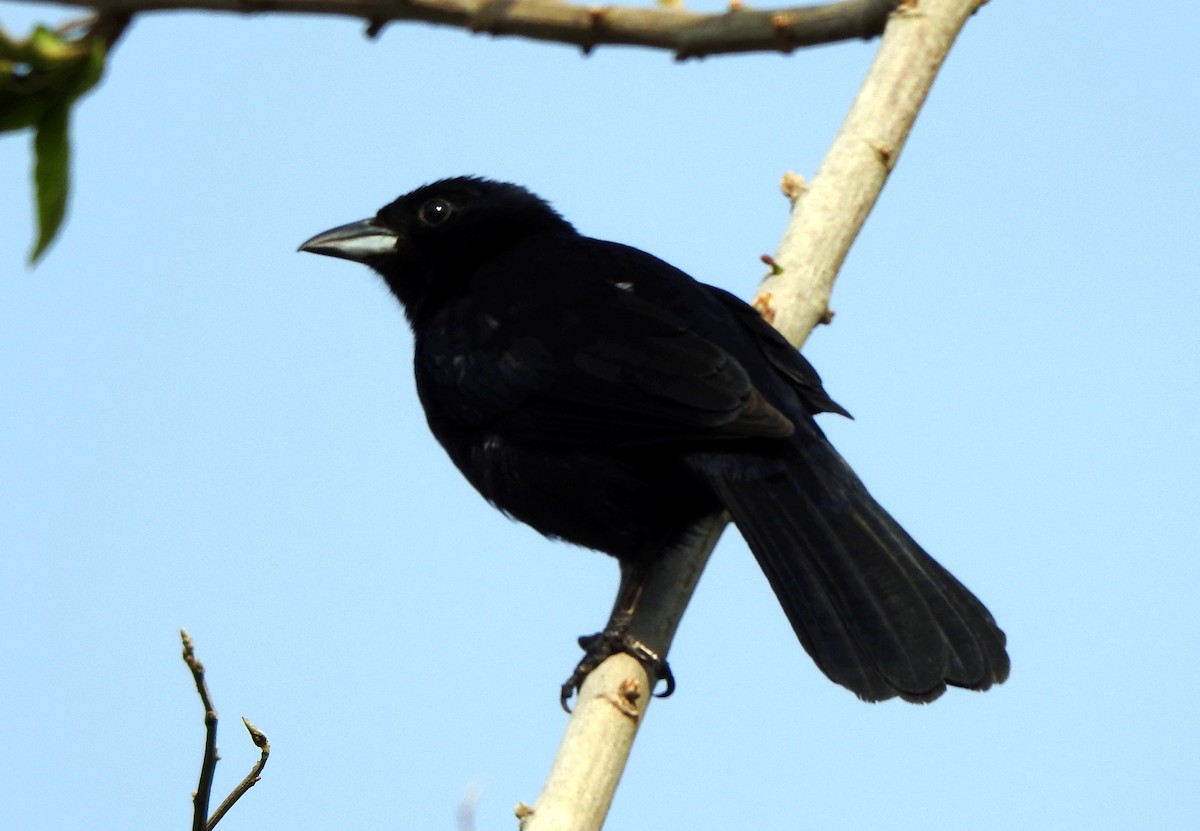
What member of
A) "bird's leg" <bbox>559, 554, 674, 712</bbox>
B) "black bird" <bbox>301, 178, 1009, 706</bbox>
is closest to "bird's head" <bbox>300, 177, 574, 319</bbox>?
"black bird" <bbox>301, 178, 1009, 706</bbox>

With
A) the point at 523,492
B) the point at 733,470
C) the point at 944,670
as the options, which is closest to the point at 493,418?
the point at 523,492

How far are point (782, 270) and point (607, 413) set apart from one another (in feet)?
2.54

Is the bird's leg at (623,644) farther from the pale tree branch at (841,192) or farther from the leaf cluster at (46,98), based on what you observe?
the leaf cluster at (46,98)

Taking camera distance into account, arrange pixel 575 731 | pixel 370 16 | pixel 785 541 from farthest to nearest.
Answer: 1. pixel 785 541
2. pixel 575 731
3. pixel 370 16

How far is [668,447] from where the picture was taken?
4.30m

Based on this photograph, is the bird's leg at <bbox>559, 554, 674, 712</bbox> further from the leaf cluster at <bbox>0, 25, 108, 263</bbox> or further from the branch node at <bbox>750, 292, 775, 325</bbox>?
the leaf cluster at <bbox>0, 25, 108, 263</bbox>

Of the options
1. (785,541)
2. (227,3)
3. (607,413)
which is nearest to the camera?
→ (227,3)

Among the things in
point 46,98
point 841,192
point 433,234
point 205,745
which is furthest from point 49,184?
point 433,234

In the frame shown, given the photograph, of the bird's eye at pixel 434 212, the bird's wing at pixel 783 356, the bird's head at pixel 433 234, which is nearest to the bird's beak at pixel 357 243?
the bird's head at pixel 433 234

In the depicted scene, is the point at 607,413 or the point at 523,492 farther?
the point at 523,492

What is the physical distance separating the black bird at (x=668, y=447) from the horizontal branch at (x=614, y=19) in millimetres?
1023

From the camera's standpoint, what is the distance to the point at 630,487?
14.2 feet

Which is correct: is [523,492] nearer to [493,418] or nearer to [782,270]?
[493,418]

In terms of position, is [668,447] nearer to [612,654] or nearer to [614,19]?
[612,654]
